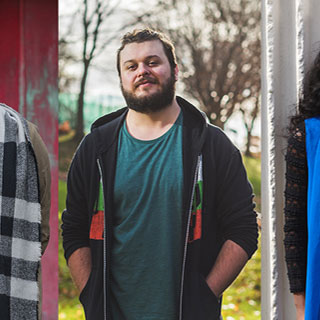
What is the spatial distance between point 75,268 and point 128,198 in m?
0.50

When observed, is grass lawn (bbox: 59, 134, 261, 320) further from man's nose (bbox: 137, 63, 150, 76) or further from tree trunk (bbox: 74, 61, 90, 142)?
man's nose (bbox: 137, 63, 150, 76)

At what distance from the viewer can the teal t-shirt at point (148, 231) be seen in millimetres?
2660

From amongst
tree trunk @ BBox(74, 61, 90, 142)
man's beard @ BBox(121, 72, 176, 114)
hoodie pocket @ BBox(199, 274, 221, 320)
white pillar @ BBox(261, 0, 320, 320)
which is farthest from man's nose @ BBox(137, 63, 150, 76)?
hoodie pocket @ BBox(199, 274, 221, 320)

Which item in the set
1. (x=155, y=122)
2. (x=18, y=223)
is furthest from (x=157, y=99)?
(x=18, y=223)

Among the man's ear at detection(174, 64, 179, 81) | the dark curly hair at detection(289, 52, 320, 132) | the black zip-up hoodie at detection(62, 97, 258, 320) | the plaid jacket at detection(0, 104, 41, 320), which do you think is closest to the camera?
the dark curly hair at detection(289, 52, 320, 132)

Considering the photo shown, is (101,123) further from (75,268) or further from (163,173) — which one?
(75,268)

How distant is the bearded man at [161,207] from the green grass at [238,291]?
0.22ft

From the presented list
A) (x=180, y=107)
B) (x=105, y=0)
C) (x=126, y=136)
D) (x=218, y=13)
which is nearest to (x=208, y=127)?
(x=180, y=107)

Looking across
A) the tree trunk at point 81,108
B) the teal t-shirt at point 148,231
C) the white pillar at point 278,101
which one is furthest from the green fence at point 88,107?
the white pillar at point 278,101

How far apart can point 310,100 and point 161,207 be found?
867 mm

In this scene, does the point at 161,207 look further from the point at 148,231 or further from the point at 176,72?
the point at 176,72

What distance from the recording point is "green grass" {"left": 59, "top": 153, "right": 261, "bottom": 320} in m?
2.77

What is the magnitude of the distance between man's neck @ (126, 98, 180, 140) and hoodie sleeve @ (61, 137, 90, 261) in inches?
12.3

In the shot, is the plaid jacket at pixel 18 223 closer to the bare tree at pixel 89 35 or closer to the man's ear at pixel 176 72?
the bare tree at pixel 89 35
